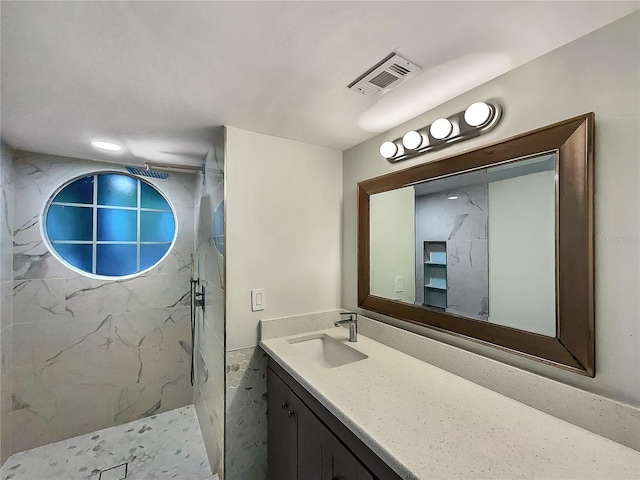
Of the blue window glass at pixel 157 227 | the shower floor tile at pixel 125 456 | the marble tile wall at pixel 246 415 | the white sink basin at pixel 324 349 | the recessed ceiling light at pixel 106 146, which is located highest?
the recessed ceiling light at pixel 106 146

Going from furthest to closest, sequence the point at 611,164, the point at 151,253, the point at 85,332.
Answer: the point at 151,253
the point at 85,332
the point at 611,164

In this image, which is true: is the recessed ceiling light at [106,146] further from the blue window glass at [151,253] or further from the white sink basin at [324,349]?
the white sink basin at [324,349]

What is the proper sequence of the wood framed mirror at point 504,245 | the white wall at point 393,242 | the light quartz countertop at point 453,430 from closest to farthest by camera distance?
the light quartz countertop at point 453,430, the wood framed mirror at point 504,245, the white wall at point 393,242

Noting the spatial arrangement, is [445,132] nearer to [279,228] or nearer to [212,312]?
[279,228]

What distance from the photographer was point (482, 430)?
0.89 meters

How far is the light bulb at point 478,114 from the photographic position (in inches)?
45.3

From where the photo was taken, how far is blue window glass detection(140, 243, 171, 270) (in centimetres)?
254

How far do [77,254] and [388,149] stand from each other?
8.56 feet

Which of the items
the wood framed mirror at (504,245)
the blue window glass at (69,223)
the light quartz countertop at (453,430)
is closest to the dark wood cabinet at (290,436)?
the light quartz countertop at (453,430)

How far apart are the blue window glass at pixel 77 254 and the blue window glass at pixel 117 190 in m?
0.40

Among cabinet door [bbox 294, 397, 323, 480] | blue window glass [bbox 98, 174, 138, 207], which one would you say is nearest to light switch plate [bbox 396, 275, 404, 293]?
cabinet door [bbox 294, 397, 323, 480]

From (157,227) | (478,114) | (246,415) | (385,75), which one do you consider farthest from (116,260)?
(478,114)

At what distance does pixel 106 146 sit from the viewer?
1982 millimetres

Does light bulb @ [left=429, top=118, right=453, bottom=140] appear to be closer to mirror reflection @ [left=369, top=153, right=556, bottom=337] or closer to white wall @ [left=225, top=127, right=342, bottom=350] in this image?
mirror reflection @ [left=369, top=153, right=556, bottom=337]
